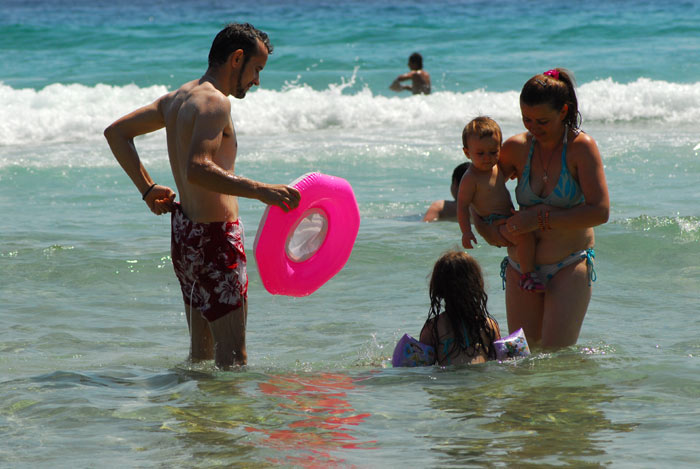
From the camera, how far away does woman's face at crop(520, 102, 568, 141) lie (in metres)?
4.25

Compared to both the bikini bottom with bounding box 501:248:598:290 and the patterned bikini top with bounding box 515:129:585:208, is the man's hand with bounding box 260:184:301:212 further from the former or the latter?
the bikini bottom with bounding box 501:248:598:290

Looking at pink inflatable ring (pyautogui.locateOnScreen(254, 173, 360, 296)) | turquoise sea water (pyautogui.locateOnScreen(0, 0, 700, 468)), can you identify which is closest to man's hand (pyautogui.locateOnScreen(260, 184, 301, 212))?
pink inflatable ring (pyautogui.locateOnScreen(254, 173, 360, 296))

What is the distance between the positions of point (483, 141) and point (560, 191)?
0.46 m

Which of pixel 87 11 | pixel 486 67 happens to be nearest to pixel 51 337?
pixel 486 67

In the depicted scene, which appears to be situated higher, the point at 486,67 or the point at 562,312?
the point at 486,67

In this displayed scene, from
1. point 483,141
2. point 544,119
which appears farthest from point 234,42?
point 544,119

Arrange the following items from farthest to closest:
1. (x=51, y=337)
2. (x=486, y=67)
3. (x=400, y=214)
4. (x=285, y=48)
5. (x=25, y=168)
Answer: (x=285, y=48) < (x=486, y=67) < (x=25, y=168) < (x=400, y=214) < (x=51, y=337)

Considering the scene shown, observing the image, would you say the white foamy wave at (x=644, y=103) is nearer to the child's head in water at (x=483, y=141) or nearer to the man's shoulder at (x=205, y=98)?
the child's head in water at (x=483, y=141)

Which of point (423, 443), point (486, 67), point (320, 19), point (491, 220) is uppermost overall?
point (320, 19)

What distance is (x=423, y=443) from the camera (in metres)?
3.80

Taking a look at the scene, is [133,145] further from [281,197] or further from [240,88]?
[281,197]

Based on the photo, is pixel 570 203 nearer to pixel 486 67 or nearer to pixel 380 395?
pixel 380 395

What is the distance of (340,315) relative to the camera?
258 inches

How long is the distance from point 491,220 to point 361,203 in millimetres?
6020
